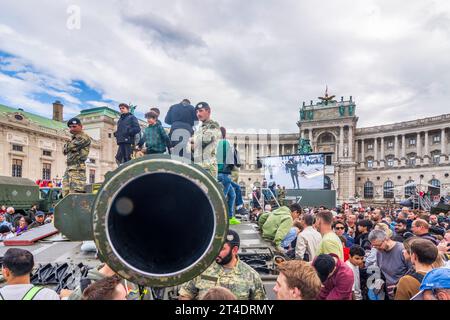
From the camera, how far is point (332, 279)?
3795 mm

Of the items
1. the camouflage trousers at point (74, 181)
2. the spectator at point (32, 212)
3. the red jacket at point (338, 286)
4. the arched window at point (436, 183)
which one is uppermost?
the camouflage trousers at point (74, 181)

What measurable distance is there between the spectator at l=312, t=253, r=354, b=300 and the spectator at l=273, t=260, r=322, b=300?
115 centimetres

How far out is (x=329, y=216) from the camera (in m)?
5.15

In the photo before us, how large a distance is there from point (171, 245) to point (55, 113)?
7004 centimetres

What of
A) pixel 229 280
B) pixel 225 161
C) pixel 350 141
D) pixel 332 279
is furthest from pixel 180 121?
pixel 350 141

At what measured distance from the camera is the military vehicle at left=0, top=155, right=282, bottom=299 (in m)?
1.47

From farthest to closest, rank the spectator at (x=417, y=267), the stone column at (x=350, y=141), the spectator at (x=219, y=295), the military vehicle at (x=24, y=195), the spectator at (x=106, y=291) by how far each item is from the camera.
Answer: the stone column at (x=350, y=141), the military vehicle at (x=24, y=195), the spectator at (x=417, y=267), the spectator at (x=106, y=291), the spectator at (x=219, y=295)

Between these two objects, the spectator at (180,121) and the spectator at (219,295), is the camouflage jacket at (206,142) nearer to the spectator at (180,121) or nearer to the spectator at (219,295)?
the spectator at (180,121)

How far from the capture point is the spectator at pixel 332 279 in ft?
12.2

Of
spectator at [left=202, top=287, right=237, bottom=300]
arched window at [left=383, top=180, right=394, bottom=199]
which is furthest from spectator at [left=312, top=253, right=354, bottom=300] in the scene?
arched window at [left=383, top=180, right=394, bottom=199]

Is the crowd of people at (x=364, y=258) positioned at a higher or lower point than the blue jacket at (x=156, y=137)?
lower

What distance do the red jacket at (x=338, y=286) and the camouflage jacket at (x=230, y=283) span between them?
103cm

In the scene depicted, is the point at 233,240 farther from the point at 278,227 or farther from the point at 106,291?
the point at 278,227

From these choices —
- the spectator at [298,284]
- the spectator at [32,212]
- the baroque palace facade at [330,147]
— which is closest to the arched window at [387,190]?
the baroque palace facade at [330,147]
